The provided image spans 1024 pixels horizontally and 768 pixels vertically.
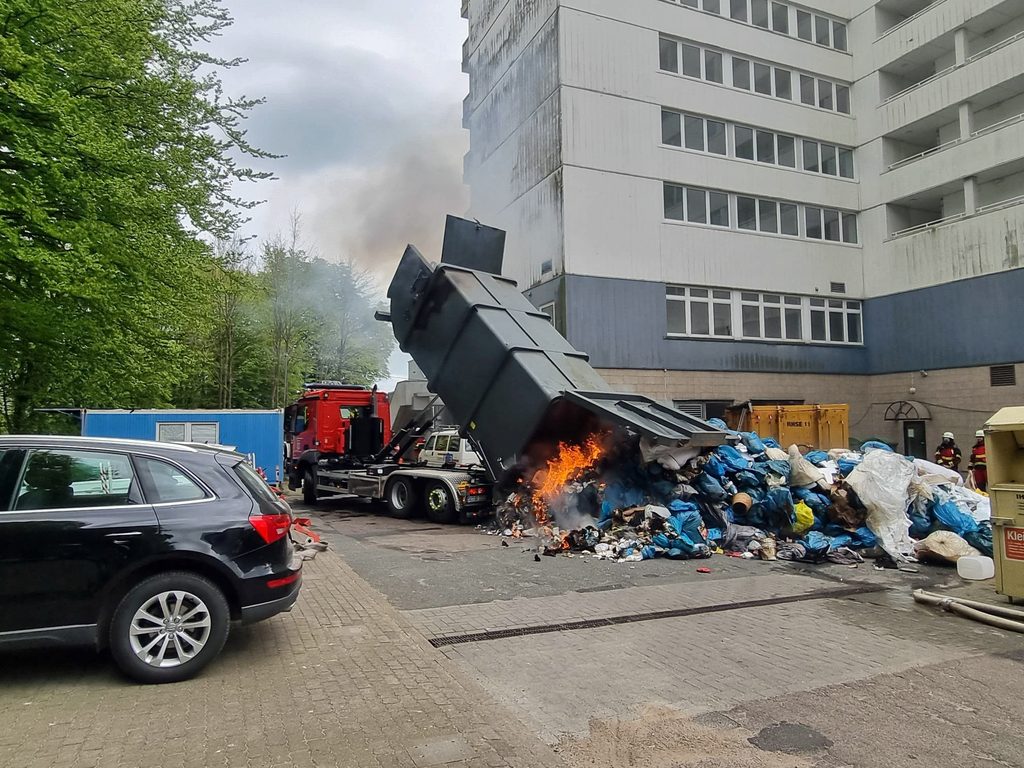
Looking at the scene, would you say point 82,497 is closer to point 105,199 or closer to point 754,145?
point 105,199

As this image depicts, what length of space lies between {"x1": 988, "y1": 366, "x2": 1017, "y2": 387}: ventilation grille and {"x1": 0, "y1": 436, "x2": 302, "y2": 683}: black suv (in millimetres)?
22516

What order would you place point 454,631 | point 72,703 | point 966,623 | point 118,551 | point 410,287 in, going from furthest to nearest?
point 410,287 → point 966,623 → point 454,631 → point 118,551 → point 72,703

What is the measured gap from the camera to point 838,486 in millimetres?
9375

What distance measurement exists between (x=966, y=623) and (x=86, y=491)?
22.2ft

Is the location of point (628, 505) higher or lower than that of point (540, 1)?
lower

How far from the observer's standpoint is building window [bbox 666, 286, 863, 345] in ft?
70.2

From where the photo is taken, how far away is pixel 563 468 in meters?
9.92

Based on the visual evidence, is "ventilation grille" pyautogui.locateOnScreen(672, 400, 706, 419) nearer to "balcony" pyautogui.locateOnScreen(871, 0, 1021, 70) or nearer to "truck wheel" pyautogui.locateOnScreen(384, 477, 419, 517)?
"truck wheel" pyautogui.locateOnScreen(384, 477, 419, 517)

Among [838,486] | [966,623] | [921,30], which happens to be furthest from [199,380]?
[921,30]

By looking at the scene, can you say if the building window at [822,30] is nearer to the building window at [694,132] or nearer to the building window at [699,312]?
the building window at [694,132]

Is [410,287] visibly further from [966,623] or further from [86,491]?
[966,623]

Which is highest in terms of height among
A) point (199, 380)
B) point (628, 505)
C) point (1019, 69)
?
point (1019, 69)

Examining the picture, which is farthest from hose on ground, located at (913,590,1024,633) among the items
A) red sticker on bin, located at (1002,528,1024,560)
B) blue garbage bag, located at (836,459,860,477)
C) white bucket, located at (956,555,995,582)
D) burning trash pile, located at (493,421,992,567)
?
blue garbage bag, located at (836,459,860,477)

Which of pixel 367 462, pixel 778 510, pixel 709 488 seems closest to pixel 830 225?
pixel 778 510
